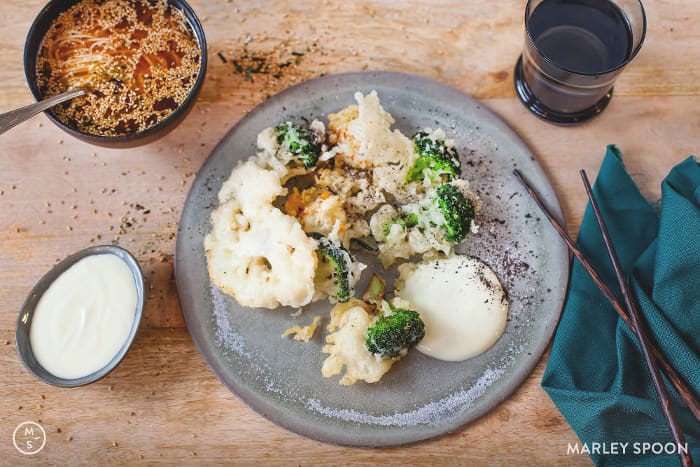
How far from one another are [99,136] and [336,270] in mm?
952

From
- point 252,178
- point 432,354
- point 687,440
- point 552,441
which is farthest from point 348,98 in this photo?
point 687,440

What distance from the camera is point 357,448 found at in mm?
2244

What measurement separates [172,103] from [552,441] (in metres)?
1.90

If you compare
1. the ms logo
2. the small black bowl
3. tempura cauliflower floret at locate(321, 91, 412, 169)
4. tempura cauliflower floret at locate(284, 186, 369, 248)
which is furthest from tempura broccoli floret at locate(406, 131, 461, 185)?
the ms logo

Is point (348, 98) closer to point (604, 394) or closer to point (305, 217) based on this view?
point (305, 217)

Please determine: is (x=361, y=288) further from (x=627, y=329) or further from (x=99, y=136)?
(x=99, y=136)

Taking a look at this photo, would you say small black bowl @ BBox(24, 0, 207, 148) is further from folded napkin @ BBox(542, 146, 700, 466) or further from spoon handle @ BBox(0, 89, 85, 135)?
folded napkin @ BBox(542, 146, 700, 466)

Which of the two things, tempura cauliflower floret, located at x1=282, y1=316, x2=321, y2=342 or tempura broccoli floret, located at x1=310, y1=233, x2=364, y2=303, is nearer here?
tempura broccoli floret, located at x1=310, y1=233, x2=364, y2=303

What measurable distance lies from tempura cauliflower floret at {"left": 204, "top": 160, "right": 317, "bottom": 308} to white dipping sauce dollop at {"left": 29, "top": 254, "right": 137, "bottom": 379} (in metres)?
0.34

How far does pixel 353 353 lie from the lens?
2.17 m

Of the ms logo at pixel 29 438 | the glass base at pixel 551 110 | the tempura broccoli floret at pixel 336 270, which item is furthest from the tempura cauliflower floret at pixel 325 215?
the ms logo at pixel 29 438

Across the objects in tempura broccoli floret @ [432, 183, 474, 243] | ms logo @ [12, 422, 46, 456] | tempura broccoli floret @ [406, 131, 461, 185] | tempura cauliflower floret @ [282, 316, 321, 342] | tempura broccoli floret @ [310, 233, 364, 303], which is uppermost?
tempura broccoli floret @ [406, 131, 461, 185]

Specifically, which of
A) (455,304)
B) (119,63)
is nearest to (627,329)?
(455,304)

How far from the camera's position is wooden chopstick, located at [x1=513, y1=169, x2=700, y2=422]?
2.06 metres
